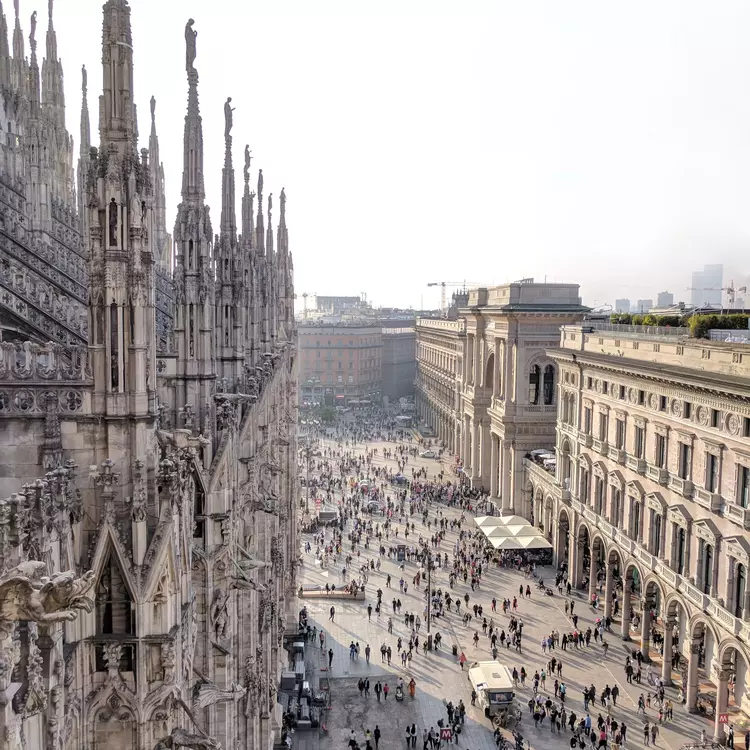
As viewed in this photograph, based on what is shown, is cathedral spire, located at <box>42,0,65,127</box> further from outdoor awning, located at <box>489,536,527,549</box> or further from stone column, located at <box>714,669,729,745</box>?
stone column, located at <box>714,669,729,745</box>

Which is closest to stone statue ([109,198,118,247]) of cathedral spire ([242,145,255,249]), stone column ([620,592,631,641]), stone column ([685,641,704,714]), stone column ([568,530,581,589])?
cathedral spire ([242,145,255,249])

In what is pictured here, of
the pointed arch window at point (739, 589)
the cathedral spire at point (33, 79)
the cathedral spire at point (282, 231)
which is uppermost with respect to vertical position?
the cathedral spire at point (33, 79)

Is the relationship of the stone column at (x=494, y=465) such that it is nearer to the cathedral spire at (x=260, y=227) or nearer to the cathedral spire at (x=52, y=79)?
the cathedral spire at (x=260, y=227)

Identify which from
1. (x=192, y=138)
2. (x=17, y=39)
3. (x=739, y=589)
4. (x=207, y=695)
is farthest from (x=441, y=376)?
(x=207, y=695)

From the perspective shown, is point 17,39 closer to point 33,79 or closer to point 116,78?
point 33,79

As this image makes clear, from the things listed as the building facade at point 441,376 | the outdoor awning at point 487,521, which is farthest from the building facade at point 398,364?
the outdoor awning at point 487,521

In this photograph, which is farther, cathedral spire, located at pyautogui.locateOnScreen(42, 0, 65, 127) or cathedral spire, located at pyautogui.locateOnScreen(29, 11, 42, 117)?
cathedral spire, located at pyautogui.locateOnScreen(42, 0, 65, 127)
